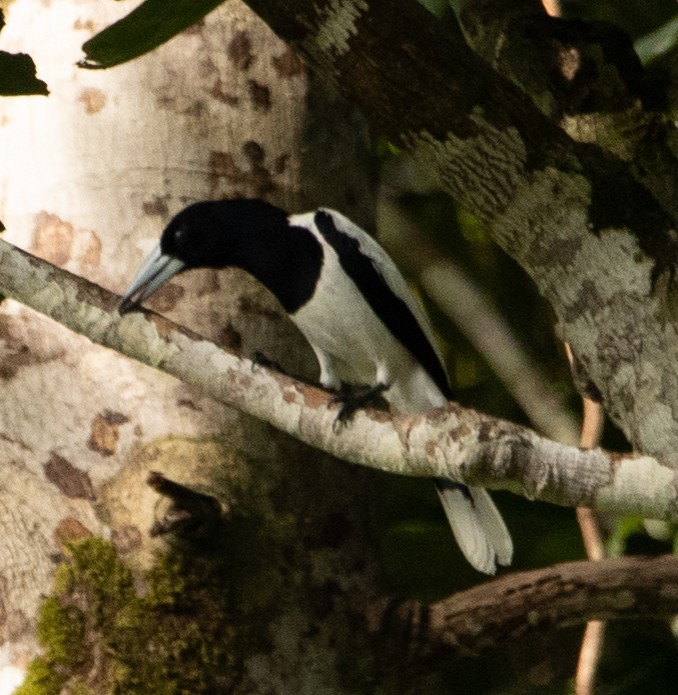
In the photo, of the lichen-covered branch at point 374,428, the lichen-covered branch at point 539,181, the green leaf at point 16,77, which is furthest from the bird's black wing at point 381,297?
the green leaf at point 16,77

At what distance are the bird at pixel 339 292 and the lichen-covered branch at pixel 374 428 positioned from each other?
0.49 meters

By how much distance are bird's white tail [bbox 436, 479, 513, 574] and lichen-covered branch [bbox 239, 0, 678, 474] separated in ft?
2.95

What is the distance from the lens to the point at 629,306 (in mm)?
2090

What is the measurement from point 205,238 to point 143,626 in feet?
2.49

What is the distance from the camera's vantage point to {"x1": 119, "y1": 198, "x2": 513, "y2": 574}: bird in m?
2.67

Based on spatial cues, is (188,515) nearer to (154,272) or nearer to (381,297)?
(154,272)

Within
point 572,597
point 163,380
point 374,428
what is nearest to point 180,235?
point 163,380

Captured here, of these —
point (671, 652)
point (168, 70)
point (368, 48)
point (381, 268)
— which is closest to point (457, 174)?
point (368, 48)

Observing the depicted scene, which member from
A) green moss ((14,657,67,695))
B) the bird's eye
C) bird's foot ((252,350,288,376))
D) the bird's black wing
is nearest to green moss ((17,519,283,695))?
green moss ((14,657,67,695))

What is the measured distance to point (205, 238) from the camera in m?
2.57

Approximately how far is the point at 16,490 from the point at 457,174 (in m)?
1.05

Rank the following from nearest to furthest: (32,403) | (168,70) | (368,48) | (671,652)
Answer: (368,48) → (32,403) → (168,70) → (671,652)

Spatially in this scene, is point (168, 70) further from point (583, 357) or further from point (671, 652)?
point (671, 652)

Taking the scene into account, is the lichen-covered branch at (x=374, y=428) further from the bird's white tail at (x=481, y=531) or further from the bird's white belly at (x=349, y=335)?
the bird's white tail at (x=481, y=531)
